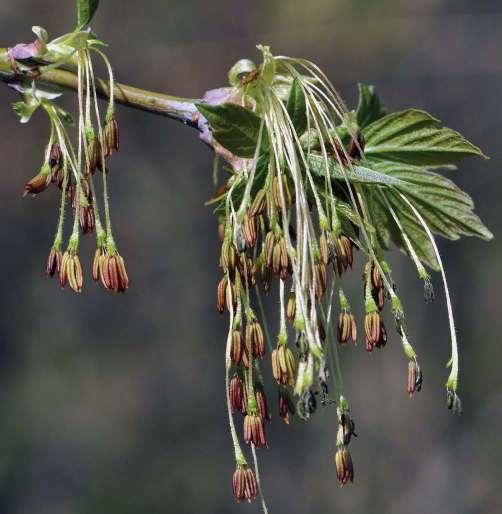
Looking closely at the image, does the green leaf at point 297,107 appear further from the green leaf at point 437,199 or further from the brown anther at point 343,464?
the brown anther at point 343,464

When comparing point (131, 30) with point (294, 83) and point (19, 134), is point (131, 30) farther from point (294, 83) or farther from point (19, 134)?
point (294, 83)

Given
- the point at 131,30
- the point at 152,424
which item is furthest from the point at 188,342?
the point at 131,30

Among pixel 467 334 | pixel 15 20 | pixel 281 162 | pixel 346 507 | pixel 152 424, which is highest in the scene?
pixel 15 20

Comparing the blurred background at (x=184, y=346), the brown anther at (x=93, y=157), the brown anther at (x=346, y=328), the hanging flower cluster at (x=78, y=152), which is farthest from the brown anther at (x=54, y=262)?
the blurred background at (x=184, y=346)

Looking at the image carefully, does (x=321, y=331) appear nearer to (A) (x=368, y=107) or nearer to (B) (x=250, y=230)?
(B) (x=250, y=230)

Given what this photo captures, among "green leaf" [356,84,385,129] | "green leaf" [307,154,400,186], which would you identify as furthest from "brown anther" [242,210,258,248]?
"green leaf" [356,84,385,129]

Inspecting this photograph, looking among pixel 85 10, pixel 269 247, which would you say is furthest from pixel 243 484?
pixel 85 10

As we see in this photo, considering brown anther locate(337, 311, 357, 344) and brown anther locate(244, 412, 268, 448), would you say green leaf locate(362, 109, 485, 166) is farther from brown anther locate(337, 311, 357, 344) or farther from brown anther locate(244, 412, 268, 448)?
brown anther locate(244, 412, 268, 448)
